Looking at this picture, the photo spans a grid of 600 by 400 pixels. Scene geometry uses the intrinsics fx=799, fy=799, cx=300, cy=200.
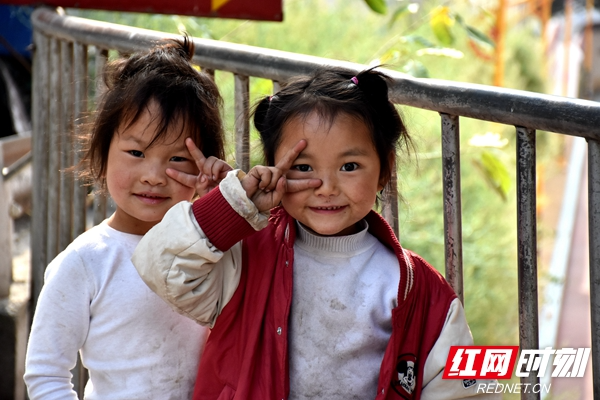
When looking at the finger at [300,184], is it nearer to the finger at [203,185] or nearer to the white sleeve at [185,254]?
the white sleeve at [185,254]

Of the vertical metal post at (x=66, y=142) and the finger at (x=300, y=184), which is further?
the vertical metal post at (x=66, y=142)

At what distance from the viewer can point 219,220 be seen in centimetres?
181

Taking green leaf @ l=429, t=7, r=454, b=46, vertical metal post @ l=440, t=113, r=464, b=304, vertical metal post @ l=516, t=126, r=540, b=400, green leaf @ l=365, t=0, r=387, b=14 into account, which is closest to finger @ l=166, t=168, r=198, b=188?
vertical metal post @ l=440, t=113, r=464, b=304

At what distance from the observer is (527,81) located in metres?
10.8

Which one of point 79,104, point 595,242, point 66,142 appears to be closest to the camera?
point 595,242

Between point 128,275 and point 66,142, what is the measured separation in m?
1.05

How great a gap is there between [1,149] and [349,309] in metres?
1.89

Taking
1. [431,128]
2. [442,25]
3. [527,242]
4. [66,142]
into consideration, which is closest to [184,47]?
[66,142]

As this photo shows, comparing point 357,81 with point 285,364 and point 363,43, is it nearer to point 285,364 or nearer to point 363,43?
point 285,364

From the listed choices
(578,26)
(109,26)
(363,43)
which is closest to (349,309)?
(109,26)

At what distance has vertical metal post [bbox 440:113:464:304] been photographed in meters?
2.00

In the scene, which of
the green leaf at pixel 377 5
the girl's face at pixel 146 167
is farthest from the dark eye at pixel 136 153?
the green leaf at pixel 377 5

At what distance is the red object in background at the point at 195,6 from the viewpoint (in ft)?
10.5

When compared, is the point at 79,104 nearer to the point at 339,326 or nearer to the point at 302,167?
the point at 302,167
